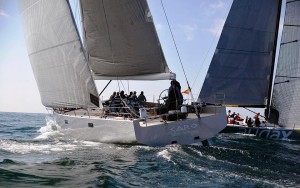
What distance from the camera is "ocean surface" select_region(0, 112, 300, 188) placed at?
23.6 ft

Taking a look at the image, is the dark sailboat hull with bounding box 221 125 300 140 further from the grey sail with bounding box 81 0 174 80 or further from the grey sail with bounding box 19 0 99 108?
the grey sail with bounding box 19 0 99 108

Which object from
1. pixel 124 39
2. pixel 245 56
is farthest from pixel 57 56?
pixel 245 56

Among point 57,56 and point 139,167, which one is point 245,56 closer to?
point 57,56

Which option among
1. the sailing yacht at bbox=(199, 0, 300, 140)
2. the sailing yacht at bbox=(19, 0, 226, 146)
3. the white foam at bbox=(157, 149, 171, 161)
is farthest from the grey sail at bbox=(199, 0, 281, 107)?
the white foam at bbox=(157, 149, 171, 161)

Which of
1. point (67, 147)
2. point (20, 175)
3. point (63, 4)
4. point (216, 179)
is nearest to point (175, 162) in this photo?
point (216, 179)

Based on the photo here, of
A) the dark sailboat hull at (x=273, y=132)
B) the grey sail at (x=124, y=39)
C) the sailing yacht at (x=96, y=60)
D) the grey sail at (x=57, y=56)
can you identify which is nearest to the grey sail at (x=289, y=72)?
the dark sailboat hull at (x=273, y=132)

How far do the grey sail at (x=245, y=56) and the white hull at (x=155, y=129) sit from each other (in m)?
9.44

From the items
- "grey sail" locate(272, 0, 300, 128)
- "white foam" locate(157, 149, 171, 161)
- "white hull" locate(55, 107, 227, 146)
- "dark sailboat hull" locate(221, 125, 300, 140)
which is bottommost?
"dark sailboat hull" locate(221, 125, 300, 140)

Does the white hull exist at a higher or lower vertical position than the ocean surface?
higher

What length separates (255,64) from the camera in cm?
2184

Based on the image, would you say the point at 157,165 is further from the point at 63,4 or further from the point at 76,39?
the point at 63,4

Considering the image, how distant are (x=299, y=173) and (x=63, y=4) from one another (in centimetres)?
995

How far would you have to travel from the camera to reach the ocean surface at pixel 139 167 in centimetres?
719

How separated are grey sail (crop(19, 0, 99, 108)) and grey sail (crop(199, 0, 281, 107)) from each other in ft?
34.0
